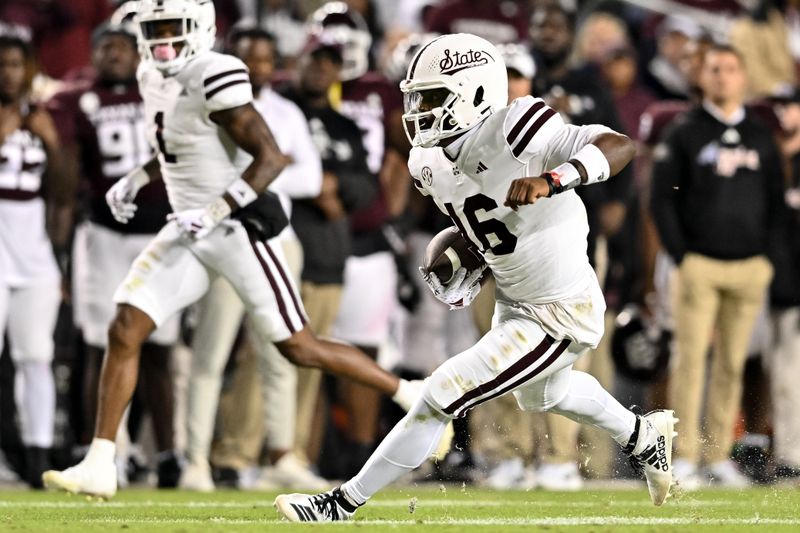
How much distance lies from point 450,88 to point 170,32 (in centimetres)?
194

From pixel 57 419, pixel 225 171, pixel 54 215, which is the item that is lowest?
pixel 57 419

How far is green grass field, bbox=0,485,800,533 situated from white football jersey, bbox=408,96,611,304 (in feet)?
2.81

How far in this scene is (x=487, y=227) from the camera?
19.4ft

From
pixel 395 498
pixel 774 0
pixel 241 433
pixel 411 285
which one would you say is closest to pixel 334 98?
pixel 411 285

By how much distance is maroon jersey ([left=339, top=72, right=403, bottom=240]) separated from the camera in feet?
31.1

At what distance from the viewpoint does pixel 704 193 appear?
358 inches

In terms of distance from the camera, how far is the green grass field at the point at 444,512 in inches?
231

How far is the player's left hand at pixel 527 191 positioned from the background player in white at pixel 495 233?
0.99 ft

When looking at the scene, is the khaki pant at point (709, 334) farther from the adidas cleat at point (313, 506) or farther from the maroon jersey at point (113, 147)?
the adidas cleat at point (313, 506)

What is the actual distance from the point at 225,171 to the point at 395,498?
5.36 ft

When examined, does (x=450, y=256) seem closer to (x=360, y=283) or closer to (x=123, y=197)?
(x=123, y=197)

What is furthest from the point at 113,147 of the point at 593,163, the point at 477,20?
the point at 593,163

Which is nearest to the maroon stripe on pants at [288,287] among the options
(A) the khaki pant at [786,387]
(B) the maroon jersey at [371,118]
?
(B) the maroon jersey at [371,118]

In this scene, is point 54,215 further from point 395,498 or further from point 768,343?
point 768,343
